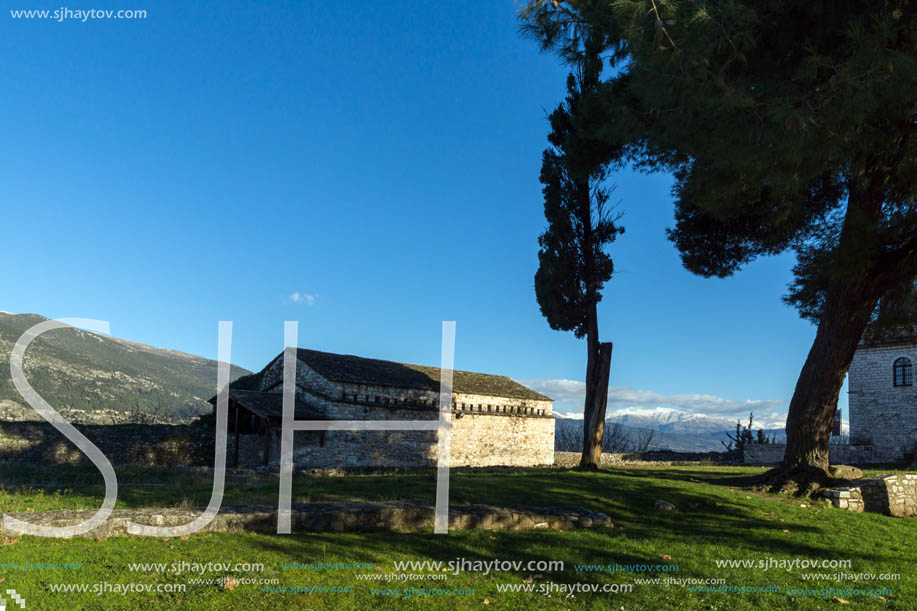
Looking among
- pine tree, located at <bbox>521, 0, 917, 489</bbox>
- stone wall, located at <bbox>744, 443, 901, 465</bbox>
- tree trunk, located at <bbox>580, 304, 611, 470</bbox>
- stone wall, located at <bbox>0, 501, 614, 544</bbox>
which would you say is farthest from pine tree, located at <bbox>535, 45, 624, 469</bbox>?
stone wall, located at <bbox>744, 443, 901, 465</bbox>

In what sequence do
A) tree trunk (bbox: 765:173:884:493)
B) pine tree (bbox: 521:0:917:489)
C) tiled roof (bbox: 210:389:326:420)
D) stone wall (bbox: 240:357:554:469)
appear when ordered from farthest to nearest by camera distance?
1. stone wall (bbox: 240:357:554:469)
2. tiled roof (bbox: 210:389:326:420)
3. tree trunk (bbox: 765:173:884:493)
4. pine tree (bbox: 521:0:917:489)

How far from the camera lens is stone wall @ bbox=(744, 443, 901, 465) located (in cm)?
2470

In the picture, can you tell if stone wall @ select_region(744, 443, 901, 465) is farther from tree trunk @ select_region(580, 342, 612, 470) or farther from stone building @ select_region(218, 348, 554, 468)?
tree trunk @ select_region(580, 342, 612, 470)

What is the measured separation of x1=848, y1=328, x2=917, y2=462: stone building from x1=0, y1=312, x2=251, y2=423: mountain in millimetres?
32025

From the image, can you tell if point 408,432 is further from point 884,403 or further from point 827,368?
point 884,403

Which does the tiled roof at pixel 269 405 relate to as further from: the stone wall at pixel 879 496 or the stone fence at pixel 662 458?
the stone wall at pixel 879 496

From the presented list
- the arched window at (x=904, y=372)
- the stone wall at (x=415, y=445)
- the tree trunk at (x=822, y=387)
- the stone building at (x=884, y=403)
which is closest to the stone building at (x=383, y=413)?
the stone wall at (x=415, y=445)

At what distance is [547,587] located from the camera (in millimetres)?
5551

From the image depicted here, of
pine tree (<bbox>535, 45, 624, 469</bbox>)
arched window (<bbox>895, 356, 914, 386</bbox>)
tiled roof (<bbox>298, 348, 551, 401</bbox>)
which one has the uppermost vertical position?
pine tree (<bbox>535, 45, 624, 469</bbox>)

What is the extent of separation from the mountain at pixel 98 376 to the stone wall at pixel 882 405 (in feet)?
105

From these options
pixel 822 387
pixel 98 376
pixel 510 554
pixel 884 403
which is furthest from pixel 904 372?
pixel 98 376

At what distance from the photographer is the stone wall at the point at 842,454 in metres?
24.7

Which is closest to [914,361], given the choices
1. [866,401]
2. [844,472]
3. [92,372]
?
[866,401]

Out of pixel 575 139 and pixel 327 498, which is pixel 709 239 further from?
pixel 327 498
